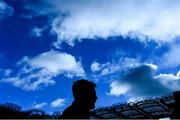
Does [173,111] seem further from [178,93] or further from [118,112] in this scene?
[118,112]

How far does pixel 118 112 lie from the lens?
18109 millimetres

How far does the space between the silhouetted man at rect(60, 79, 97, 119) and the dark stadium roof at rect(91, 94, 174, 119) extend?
13376 mm

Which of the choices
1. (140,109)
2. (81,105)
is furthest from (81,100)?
(140,109)

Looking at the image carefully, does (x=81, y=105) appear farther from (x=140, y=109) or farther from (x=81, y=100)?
(x=140, y=109)

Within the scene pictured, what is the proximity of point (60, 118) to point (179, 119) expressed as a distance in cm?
137

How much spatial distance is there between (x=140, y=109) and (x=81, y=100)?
1424 centimetres

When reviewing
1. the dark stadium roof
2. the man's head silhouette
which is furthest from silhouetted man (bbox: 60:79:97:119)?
the dark stadium roof

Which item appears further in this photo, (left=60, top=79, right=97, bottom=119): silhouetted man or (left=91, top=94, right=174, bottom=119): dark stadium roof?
(left=91, top=94, right=174, bottom=119): dark stadium roof

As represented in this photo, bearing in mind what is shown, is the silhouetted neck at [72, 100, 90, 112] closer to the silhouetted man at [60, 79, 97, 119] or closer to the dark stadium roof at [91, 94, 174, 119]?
the silhouetted man at [60, 79, 97, 119]

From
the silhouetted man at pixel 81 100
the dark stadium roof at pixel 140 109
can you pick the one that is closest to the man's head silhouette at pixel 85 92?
the silhouetted man at pixel 81 100

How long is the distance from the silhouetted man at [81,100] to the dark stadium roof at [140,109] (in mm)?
13376

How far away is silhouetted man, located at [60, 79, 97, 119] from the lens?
355 centimetres

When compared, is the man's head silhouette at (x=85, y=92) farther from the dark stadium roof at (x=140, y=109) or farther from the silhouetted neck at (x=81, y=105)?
the dark stadium roof at (x=140, y=109)

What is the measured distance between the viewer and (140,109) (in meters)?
17.4
